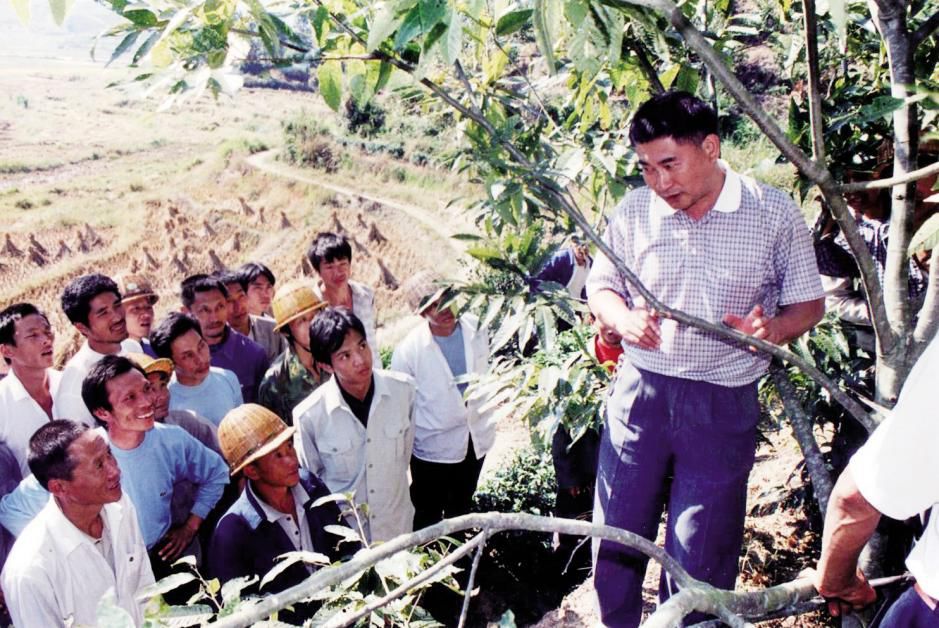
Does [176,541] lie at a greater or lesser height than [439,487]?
greater

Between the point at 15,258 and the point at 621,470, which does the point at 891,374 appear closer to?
the point at 621,470

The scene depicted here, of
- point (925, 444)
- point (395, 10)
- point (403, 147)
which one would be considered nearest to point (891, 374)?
point (925, 444)

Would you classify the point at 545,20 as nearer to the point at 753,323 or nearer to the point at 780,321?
the point at 753,323

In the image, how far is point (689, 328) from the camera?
1.92 m

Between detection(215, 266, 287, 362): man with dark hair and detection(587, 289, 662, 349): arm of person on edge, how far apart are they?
104 inches

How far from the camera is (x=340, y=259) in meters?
4.19

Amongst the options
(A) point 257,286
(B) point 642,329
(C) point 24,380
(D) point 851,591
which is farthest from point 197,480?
(D) point 851,591

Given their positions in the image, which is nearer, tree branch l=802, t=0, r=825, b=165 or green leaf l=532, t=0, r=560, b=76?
green leaf l=532, t=0, r=560, b=76

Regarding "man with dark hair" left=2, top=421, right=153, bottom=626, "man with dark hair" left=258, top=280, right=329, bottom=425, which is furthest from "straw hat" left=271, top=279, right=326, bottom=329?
"man with dark hair" left=2, top=421, right=153, bottom=626

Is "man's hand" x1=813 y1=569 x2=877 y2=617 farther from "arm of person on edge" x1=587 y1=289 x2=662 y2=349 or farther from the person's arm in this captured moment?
the person's arm

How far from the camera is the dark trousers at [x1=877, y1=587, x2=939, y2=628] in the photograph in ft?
4.66

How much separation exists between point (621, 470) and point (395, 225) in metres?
9.15

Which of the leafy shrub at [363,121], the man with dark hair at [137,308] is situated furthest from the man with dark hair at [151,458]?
the leafy shrub at [363,121]

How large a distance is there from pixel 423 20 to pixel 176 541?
8.56ft
